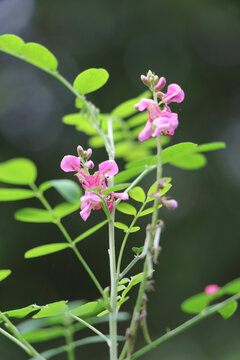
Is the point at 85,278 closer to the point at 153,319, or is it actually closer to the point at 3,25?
the point at 153,319

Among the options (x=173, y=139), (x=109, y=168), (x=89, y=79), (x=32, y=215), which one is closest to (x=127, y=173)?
(x=109, y=168)

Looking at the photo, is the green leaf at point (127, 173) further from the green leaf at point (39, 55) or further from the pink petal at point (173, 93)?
the green leaf at point (39, 55)

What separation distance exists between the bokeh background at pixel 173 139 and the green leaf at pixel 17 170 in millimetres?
2677

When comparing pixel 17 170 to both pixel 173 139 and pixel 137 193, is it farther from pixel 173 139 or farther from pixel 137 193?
pixel 173 139

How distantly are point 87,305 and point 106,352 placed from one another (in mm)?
3191

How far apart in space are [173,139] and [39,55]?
278 cm

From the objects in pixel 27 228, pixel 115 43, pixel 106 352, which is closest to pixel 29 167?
pixel 27 228

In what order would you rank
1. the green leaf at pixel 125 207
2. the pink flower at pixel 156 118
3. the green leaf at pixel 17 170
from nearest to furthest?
the green leaf at pixel 17 170 < the pink flower at pixel 156 118 < the green leaf at pixel 125 207

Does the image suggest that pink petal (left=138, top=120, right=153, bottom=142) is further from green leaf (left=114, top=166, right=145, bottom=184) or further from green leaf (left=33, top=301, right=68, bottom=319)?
green leaf (left=33, top=301, right=68, bottom=319)

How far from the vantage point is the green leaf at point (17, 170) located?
45 centimetres

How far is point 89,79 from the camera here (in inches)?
29.2

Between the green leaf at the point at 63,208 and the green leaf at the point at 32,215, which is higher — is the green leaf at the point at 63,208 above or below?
below

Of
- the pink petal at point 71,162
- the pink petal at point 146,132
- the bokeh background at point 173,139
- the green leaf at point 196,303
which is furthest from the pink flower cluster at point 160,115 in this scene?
the bokeh background at point 173,139

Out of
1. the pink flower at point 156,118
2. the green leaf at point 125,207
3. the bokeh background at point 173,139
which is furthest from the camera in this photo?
the bokeh background at point 173,139
